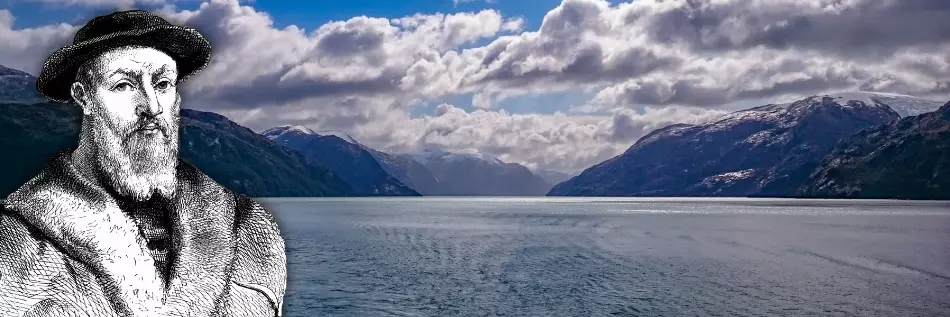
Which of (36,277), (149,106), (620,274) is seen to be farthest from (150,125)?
(620,274)

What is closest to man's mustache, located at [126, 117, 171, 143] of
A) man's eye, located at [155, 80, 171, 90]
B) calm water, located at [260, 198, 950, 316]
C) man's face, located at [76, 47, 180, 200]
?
man's face, located at [76, 47, 180, 200]

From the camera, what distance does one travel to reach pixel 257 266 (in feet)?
7.70

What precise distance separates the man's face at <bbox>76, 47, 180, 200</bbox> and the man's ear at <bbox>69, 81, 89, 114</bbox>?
0.01 meters

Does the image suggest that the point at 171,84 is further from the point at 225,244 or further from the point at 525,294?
the point at 525,294

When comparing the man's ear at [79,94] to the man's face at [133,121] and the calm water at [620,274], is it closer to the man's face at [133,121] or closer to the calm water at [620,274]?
the man's face at [133,121]

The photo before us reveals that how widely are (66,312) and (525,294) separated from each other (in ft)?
205

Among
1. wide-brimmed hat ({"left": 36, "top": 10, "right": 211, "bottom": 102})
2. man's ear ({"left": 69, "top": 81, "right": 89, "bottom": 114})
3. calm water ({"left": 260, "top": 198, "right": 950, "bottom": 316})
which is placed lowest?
calm water ({"left": 260, "top": 198, "right": 950, "bottom": 316})

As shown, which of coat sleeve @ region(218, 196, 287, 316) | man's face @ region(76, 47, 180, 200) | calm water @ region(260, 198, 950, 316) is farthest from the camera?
calm water @ region(260, 198, 950, 316)

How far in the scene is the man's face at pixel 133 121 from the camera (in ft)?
7.14

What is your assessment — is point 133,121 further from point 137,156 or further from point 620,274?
point 620,274

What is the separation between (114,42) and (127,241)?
0.56 metres

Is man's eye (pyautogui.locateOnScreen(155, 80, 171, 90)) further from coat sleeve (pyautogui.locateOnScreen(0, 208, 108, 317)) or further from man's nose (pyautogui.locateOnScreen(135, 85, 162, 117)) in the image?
coat sleeve (pyautogui.locateOnScreen(0, 208, 108, 317))

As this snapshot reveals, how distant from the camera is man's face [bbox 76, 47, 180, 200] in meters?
2.18

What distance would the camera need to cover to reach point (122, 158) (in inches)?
86.3
